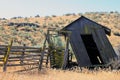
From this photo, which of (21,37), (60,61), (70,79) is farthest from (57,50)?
(21,37)

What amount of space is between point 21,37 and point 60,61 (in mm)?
22978

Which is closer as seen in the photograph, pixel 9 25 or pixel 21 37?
pixel 21 37

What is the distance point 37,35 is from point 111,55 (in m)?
26.0

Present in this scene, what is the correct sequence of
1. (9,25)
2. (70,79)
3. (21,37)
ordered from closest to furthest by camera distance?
(70,79), (21,37), (9,25)

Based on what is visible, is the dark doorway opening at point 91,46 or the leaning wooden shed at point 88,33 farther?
the dark doorway opening at point 91,46

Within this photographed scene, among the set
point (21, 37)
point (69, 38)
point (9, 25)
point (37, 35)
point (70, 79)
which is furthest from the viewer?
point (9, 25)

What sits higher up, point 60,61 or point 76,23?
point 76,23

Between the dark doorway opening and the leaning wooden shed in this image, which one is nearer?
the leaning wooden shed

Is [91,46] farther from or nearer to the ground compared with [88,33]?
nearer to the ground

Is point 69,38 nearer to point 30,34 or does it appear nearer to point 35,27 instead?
point 30,34

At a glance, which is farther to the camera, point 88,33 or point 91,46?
point 91,46

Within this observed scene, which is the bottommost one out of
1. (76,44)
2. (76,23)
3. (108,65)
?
(108,65)

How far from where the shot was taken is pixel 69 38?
64.2 feet

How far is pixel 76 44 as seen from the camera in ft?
66.7
